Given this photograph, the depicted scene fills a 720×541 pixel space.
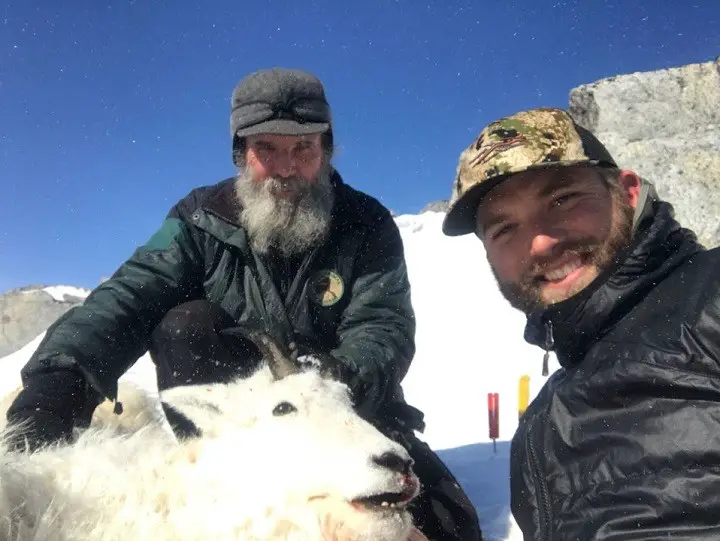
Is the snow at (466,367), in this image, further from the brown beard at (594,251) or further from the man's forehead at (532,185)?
the man's forehead at (532,185)

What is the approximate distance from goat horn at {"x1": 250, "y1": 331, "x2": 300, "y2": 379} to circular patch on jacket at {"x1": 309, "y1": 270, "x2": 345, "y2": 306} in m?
0.88

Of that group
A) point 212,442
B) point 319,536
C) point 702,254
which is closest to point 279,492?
point 319,536

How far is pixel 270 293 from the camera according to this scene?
3373mm

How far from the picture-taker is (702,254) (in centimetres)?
175

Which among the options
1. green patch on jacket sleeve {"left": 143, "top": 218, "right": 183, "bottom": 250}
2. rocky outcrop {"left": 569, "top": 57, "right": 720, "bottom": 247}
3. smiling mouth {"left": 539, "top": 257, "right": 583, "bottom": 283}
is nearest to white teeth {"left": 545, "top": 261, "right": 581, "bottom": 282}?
smiling mouth {"left": 539, "top": 257, "right": 583, "bottom": 283}

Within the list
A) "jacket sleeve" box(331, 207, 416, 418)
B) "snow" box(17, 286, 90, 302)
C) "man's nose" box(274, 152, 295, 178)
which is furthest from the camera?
"snow" box(17, 286, 90, 302)

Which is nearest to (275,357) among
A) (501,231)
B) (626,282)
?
(501,231)

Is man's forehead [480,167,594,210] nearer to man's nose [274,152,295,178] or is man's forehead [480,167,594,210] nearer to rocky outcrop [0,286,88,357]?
man's nose [274,152,295,178]

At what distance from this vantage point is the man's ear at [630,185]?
2.11 metres

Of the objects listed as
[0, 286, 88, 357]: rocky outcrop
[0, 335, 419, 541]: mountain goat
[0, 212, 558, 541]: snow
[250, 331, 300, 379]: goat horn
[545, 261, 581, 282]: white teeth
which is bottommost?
[0, 286, 88, 357]: rocky outcrop

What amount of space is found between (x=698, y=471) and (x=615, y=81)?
51.2 feet

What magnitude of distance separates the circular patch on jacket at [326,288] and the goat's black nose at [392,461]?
1578 millimetres

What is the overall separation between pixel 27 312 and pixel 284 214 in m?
24.2

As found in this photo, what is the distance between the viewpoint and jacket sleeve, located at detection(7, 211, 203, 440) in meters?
A: 2.53
